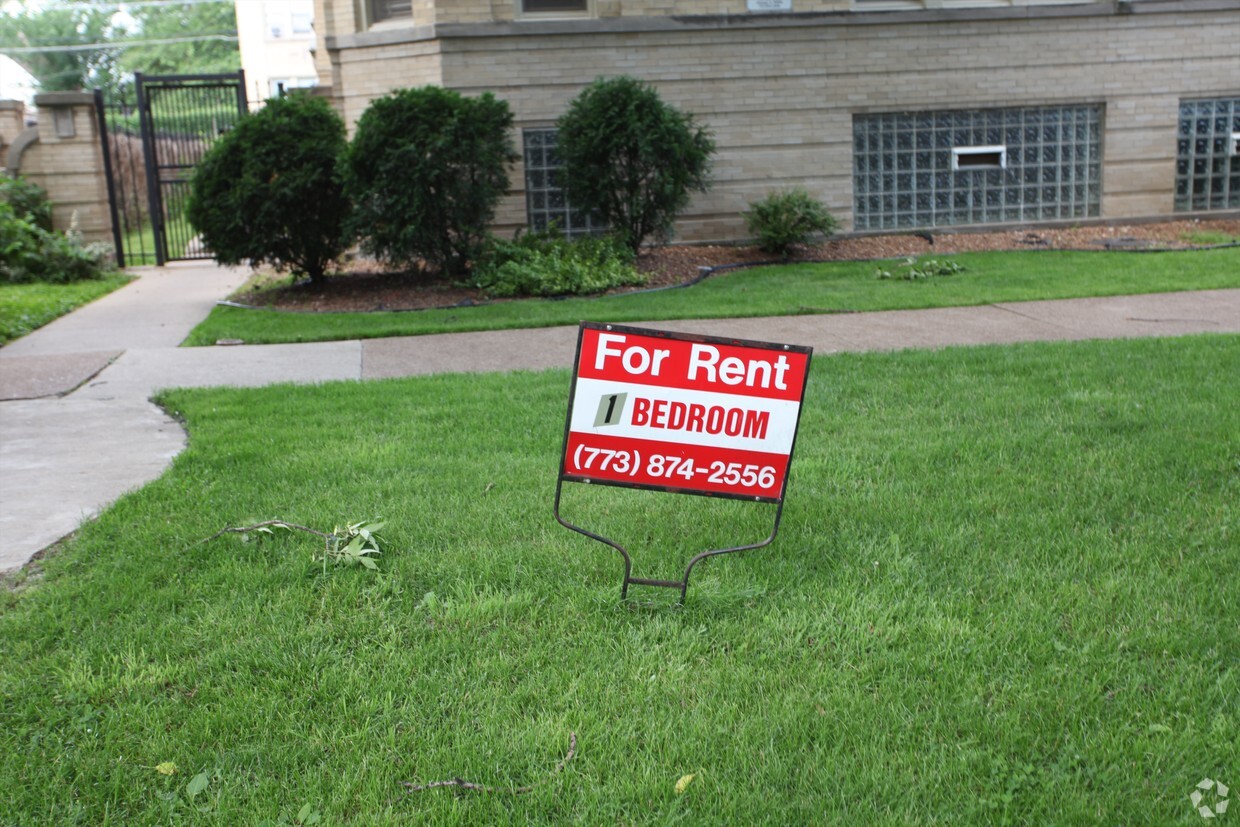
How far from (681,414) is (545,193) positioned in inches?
451

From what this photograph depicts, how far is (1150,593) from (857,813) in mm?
1722

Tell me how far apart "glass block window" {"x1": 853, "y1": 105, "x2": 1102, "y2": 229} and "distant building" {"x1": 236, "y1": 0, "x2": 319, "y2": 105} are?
4096cm

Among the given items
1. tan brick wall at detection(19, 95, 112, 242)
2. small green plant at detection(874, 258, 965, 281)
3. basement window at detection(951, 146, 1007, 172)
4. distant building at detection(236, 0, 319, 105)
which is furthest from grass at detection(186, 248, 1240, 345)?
distant building at detection(236, 0, 319, 105)

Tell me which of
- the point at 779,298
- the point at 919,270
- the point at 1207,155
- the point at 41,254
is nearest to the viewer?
the point at 779,298

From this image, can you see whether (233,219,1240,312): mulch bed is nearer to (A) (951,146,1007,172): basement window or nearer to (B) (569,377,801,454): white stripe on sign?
A: (A) (951,146,1007,172): basement window

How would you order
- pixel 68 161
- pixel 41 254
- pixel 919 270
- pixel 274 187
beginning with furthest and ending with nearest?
pixel 68 161
pixel 41 254
pixel 919 270
pixel 274 187

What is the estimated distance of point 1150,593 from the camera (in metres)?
3.88

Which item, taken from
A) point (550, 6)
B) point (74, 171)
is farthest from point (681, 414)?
point (74, 171)

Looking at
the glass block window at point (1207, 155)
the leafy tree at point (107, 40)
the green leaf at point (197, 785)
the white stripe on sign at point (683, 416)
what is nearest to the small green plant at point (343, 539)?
the white stripe on sign at point (683, 416)

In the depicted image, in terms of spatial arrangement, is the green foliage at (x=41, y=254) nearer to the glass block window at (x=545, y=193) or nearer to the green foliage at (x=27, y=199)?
the green foliage at (x=27, y=199)

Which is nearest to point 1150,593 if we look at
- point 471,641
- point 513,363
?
point 471,641

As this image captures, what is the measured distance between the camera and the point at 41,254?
15.2 metres

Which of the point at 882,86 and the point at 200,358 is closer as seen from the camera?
the point at 200,358

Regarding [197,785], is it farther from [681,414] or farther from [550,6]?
[550,6]
